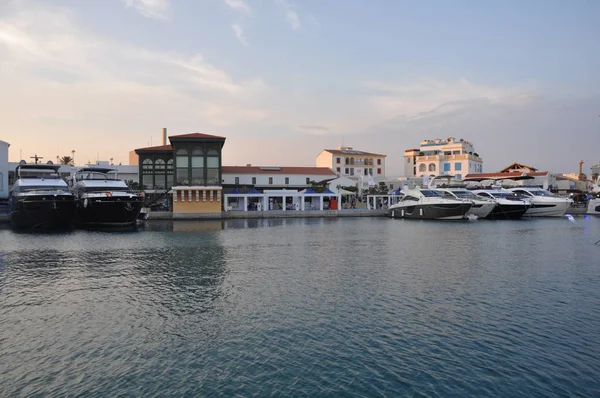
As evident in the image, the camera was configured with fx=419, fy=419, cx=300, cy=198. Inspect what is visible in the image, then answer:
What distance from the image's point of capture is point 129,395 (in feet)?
26.0

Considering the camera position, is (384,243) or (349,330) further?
(384,243)

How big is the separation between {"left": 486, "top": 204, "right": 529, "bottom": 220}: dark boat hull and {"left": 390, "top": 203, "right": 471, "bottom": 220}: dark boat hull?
18.7ft

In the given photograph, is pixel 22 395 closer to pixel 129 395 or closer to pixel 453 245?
pixel 129 395

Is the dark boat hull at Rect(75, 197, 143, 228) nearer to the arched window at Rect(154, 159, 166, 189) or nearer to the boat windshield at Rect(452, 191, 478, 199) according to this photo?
the arched window at Rect(154, 159, 166, 189)

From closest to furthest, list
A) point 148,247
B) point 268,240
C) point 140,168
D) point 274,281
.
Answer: point 274,281 < point 148,247 < point 268,240 < point 140,168

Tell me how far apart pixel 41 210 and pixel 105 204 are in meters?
5.13

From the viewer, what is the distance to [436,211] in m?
50.7

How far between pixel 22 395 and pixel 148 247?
64.7 ft

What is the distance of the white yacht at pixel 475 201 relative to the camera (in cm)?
5097

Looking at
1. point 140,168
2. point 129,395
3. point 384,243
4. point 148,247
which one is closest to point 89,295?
point 129,395

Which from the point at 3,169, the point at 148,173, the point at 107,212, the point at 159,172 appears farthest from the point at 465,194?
the point at 3,169

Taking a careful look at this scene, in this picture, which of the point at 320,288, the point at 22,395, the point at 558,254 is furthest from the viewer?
the point at 558,254

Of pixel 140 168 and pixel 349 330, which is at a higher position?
pixel 140 168

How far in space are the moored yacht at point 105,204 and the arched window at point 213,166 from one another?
1285 centimetres
